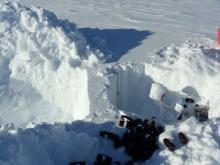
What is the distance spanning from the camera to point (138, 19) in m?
15.6

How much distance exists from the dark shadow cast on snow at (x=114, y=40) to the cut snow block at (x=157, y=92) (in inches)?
62.8

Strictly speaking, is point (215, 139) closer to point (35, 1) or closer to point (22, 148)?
point (22, 148)

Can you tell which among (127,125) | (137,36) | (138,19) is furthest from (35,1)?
(127,125)

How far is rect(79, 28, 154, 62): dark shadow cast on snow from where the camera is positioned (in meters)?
12.9

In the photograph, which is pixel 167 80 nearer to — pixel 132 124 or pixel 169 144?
pixel 132 124

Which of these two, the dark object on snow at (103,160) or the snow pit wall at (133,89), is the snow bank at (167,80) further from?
the dark object on snow at (103,160)

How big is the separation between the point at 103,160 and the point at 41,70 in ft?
15.0

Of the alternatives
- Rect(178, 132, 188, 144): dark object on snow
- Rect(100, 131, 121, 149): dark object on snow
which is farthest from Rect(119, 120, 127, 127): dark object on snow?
Rect(178, 132, 188, 144): dark object on snow

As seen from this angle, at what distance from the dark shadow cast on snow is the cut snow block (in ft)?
5.23

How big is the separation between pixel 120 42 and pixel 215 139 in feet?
19.8

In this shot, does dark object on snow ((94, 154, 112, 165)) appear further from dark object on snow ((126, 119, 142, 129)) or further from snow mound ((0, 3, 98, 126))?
snow mound ((0, 3, 98, 126))

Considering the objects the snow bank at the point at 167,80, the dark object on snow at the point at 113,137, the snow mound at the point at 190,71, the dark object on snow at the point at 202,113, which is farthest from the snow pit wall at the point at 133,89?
the dark object on snow at the point at 113,137

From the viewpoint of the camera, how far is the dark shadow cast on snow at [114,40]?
12.9 metres

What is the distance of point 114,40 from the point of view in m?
13.8
